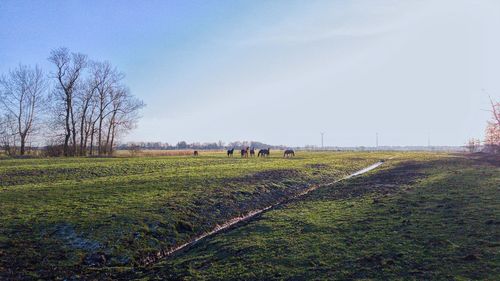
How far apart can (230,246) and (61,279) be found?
5436 mm

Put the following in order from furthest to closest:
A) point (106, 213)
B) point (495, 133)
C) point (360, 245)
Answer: point (495, 133), point (106, 213), point (360, 245)

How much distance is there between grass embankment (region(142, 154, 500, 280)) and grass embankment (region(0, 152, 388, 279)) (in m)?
2.50

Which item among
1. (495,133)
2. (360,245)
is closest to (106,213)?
(360,245)

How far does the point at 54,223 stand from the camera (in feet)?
50.5

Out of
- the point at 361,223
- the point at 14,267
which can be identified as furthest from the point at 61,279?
the point at 361,223

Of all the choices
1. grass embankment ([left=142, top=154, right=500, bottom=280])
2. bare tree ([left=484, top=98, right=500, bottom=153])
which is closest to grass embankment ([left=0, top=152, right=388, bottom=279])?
grass embankment ([left=142, top=154, right=500, bottom=280])

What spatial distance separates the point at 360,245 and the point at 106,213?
11567 mm

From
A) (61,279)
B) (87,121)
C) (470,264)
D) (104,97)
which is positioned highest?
(104,97)

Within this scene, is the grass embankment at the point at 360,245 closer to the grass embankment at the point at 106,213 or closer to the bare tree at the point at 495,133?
the grass embankment at the point at 106,213

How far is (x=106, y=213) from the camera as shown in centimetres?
1700

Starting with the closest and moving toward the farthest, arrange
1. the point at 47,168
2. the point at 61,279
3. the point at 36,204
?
Result: 1. the point at 61,279
2. the point at 36,204
3. the point at 47,168

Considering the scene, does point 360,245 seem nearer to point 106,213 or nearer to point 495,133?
point 106,213

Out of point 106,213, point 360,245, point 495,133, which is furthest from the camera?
point 495,133

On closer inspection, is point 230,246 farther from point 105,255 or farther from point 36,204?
point 36,204
